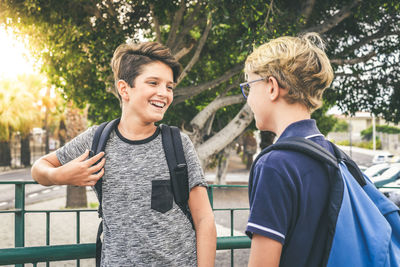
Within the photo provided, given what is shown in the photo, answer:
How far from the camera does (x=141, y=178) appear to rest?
1.60m

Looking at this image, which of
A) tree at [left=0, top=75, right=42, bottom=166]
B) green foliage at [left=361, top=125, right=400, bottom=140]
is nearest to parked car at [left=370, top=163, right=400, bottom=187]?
tree at [left=0, top=75, right=42, bottom=166]

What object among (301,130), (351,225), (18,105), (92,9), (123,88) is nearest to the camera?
(351,225)

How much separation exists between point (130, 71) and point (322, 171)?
101 centimetres

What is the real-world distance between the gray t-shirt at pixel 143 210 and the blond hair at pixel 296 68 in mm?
573

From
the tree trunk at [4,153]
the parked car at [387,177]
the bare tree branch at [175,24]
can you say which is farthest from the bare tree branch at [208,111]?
the tree trunk at [4,153]

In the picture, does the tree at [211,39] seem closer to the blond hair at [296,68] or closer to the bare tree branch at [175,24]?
the bare tree branch at [175,24]

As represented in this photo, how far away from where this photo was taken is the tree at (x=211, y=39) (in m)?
6.86

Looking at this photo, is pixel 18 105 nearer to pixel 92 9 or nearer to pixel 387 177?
pixel 92 9

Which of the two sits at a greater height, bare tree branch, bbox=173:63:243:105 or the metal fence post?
bare tree branch, bbox=173:63:243:105

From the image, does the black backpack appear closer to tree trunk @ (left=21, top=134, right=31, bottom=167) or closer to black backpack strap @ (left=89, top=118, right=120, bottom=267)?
black backpack strap @ (left=89, top=118, right=120, bottom=267)

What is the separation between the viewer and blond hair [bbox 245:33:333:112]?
1.21 metres

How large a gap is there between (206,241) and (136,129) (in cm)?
59

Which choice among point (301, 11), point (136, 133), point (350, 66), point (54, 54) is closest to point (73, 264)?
point (54, 54)

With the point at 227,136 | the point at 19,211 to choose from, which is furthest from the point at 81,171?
the point at 227,136
